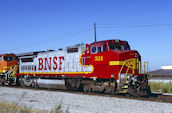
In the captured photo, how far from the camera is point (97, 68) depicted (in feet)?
46.6

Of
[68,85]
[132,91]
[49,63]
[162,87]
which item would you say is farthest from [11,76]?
[162,87]

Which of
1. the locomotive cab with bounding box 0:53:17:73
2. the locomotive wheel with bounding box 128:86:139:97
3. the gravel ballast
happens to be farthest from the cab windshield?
the locomotive cab with bounding box 0:53:17:73

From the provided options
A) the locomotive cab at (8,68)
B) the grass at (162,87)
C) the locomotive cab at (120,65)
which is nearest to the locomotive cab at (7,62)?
the locomotive cab at (8,68)

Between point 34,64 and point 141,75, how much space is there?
1133 centimetres

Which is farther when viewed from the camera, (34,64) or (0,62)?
(0,62)

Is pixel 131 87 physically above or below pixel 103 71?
below

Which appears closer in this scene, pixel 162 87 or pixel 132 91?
A: pixel 132 91

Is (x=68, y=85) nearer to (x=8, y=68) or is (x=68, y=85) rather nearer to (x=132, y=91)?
(x=132, y=91)

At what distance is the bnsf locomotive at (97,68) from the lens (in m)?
12.7

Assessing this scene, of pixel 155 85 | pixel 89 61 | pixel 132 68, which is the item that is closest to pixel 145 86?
pixel 132 68

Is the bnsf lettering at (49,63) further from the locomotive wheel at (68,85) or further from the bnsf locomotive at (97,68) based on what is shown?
the locomotive wheel at (68,85)

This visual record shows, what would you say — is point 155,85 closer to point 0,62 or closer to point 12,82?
point 12,82

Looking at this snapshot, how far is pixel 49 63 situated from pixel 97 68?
5861 millimetres

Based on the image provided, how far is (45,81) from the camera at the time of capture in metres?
18.8
